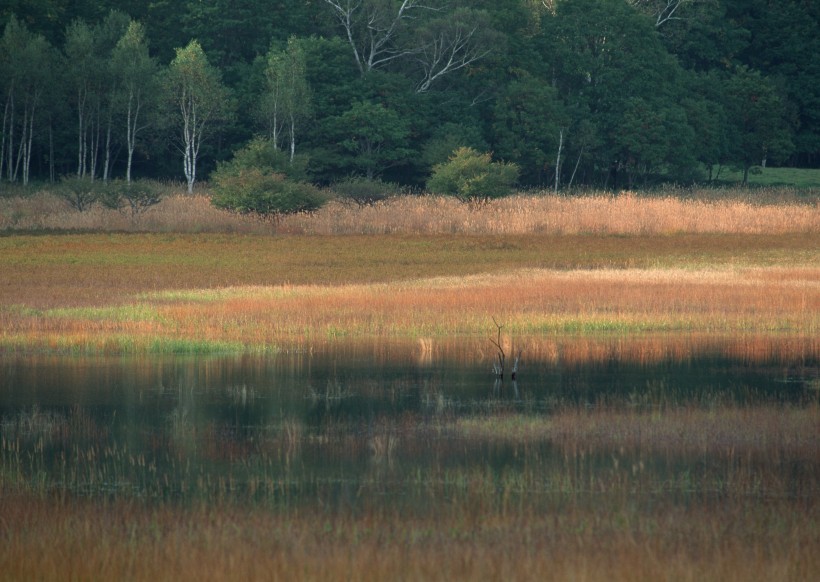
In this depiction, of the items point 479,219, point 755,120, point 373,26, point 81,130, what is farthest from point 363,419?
point 755,120

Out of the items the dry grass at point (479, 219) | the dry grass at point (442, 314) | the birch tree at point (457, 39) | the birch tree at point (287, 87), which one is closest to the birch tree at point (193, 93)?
the birch tree at point (287, 87)

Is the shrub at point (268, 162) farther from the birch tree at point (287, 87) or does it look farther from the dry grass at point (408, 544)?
the dry grass at point (408, 544)

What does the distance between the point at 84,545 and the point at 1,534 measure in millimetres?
763

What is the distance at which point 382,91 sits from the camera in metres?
79.2

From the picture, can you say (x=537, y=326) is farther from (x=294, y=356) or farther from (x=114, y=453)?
(x=114, y=453)

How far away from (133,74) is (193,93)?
3397 millimetres

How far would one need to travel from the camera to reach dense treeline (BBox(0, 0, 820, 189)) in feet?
239

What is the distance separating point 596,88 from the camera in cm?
8869

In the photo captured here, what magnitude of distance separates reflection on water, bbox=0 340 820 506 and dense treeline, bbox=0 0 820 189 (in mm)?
52832

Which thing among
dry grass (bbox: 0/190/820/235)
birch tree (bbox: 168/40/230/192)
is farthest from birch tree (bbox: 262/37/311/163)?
dry grass (bbox: 0/190/820/235)

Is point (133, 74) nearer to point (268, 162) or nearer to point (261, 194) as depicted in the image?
point (268, 162)

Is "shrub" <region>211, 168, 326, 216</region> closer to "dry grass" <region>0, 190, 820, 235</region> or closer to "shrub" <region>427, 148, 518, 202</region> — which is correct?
"dry grass" <region>0, 190, 820, 235</region>

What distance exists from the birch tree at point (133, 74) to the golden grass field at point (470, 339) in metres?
16.9

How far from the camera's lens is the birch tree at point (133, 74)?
71375 millimetres
